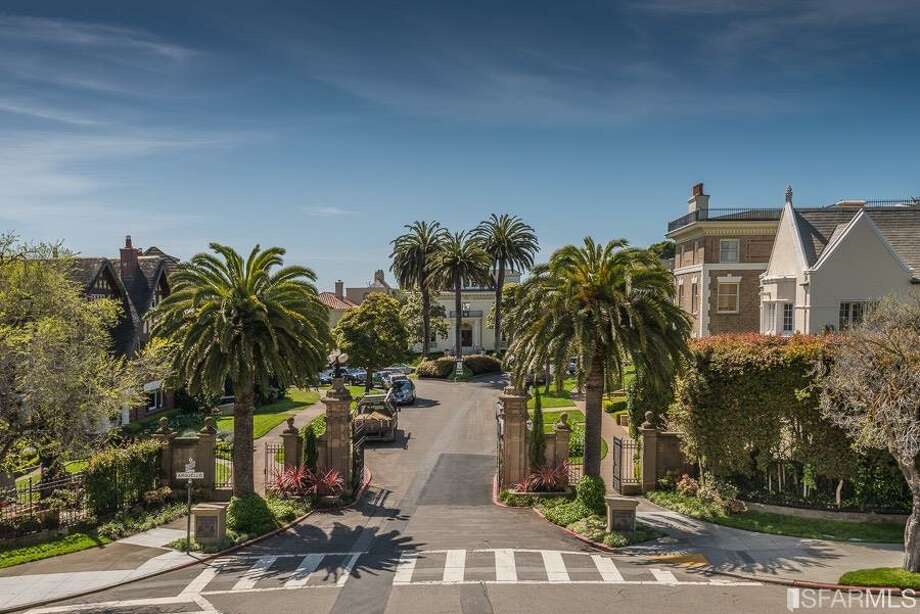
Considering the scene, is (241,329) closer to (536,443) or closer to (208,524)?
(208,524)

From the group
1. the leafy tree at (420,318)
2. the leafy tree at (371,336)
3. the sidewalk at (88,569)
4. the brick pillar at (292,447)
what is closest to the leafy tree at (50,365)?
the sidewalk at (88,569)

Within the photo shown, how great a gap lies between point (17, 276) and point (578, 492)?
19.7 metres

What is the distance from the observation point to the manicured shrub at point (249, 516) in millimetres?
19031

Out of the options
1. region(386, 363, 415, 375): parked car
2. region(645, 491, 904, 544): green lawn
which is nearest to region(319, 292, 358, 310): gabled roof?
region(386, 363, 415, 375): parked car

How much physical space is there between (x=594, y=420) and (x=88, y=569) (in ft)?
47.2

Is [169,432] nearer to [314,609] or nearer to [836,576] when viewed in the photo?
[314,609]

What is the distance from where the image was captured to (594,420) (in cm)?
2011

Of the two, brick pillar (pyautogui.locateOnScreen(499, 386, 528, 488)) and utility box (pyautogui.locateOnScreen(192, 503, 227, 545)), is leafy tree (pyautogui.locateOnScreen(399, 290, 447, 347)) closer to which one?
brick pillar (pyautogui.locateOnScreen(499, 386, 528, 488))

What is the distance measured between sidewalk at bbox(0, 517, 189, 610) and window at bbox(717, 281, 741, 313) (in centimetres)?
4006

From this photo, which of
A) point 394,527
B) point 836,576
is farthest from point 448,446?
point 836,576

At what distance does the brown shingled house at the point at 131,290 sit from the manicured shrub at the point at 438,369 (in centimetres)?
2100

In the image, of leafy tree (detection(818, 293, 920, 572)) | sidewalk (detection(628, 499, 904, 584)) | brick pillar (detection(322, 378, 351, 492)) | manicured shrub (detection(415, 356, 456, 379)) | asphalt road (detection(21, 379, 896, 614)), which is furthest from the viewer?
manicured shrub (detection(415, 356, 456, 379))

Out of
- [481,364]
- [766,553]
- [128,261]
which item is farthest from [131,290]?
[766,553]

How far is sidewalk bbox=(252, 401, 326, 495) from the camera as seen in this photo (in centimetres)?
2477
